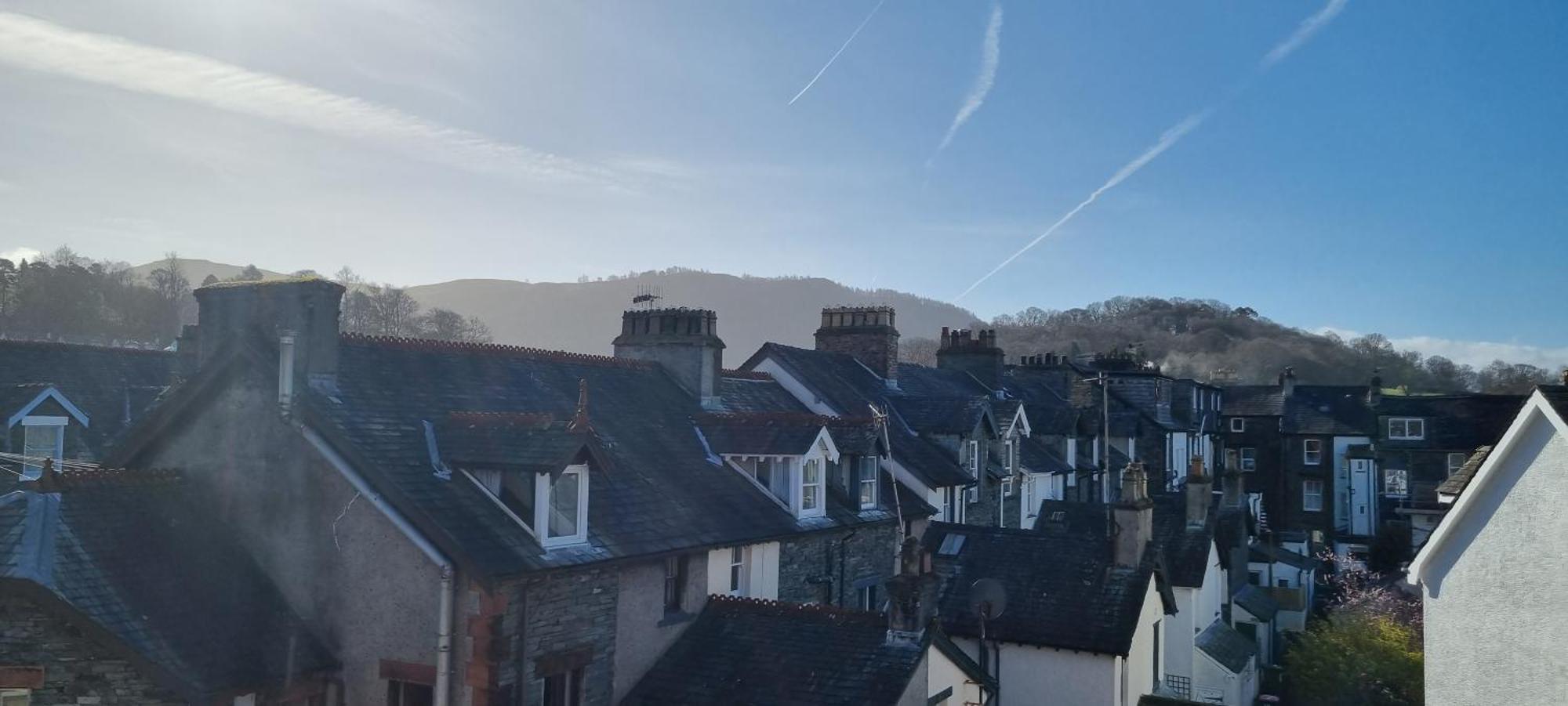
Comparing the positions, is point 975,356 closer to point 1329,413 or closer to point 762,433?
point 762,433

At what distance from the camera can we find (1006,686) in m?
21.5

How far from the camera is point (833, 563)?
2198 centimetres

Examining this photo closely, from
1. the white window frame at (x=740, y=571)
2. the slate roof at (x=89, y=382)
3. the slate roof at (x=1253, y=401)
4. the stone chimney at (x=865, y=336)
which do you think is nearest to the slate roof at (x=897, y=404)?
the stone chimney at (x=865, y=336)

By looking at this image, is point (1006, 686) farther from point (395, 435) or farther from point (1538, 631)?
point (395, 435)

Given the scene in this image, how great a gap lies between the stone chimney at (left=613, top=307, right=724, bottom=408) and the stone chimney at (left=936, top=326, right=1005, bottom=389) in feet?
68.3

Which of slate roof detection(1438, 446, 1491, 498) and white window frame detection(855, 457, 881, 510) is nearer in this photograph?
slate roof detection(1438, 446, 1491, 498)

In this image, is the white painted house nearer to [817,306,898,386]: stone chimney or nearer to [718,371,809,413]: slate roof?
[718,371,809,413]: slate roof

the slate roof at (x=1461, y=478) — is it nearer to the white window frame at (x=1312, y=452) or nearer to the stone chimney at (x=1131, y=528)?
the stone chimney at (x=1131, y=528)

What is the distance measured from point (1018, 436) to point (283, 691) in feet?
84.5

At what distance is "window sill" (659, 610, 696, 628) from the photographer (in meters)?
16.9

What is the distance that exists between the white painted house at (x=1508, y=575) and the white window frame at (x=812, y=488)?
10595 millimetres

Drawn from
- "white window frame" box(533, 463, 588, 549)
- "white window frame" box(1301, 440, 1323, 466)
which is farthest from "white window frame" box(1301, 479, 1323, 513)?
"white window frame" box(533, 463, 588, 549)

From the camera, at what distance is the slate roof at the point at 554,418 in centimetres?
1391

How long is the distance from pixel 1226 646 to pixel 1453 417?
3410 cm
